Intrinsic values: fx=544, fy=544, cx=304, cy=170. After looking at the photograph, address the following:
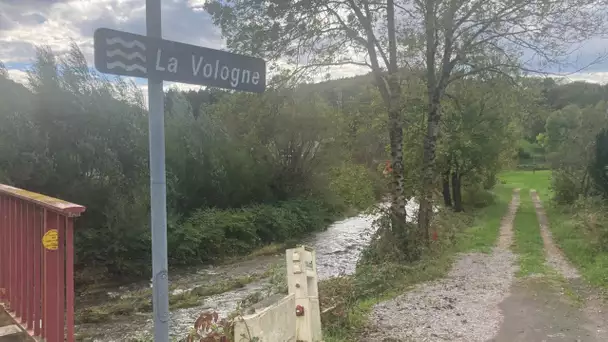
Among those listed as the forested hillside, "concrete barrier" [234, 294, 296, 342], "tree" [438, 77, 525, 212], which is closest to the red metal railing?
"concrete barrier" [234, 294, 296, 342]

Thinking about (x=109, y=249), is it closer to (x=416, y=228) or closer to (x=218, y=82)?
(x=416, y=228)

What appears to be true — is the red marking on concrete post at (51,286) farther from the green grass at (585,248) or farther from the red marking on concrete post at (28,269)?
the green grass at (585,248)

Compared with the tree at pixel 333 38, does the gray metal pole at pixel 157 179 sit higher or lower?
lower

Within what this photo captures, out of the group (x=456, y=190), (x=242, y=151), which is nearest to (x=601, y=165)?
(x=456, y=190)

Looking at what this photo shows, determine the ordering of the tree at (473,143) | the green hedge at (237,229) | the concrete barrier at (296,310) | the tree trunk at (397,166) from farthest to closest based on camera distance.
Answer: the tree at (473,143), the green hedge at (237,229), the tree trunk at (397,166), the concrete barrier at (296,310)

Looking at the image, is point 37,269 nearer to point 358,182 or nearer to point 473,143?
point 358,182

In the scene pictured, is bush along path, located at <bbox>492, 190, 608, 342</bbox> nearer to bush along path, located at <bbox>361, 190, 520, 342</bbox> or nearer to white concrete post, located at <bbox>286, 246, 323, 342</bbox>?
bush along path, located at <bbox>361, 190, 520, 342</bbox>

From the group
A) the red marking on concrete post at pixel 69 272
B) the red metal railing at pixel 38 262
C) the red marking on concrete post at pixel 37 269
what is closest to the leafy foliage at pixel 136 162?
the red metal railing at pixel 38 262

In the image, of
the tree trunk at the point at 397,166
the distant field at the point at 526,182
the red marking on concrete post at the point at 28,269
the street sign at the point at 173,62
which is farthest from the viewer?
the distant field at the point at 526,182

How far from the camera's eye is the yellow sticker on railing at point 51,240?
10.5ft

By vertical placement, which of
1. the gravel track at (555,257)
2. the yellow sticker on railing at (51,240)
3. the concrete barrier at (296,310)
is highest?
the yellow sticker on railing at (51,240)

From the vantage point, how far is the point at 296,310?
5.20 m

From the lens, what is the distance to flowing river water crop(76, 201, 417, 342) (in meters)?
12.7

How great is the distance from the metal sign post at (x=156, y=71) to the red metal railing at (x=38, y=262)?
0.53 meters
